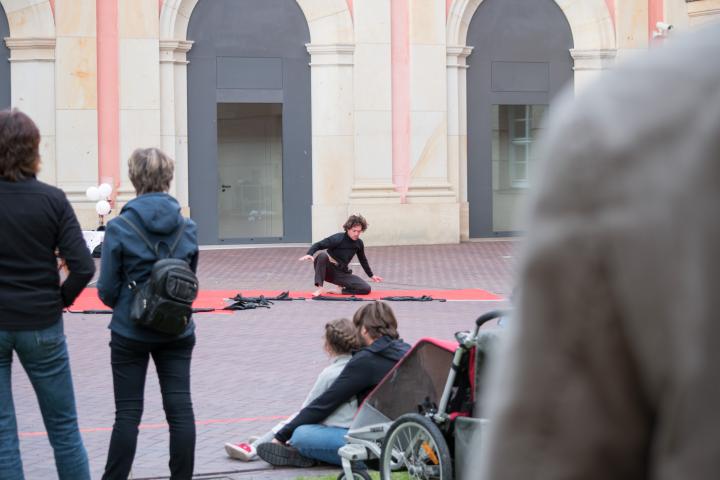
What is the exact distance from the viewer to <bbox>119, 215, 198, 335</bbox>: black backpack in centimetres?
504

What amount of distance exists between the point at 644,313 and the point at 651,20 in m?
26.0

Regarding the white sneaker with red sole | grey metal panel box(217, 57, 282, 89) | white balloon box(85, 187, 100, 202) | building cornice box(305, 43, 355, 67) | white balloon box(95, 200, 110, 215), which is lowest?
the white sneaker with red sole

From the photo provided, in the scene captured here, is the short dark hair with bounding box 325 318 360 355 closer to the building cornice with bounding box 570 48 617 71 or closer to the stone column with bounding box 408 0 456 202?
the stone column with bounding box 408 0 456 202

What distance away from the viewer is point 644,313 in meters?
0.86

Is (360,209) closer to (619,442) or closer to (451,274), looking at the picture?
(451,274)

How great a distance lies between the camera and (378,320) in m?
6.25

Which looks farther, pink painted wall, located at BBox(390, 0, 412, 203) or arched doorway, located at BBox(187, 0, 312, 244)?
pink painted wall, located at BBox(390, 0, 412, 203)

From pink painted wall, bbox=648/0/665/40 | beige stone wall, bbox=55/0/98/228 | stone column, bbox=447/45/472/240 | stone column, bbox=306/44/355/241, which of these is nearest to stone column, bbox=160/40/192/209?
beige stone wall, bbox=55/0/98/228

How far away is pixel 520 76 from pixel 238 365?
1720 centimetres

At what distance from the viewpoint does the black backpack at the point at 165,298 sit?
504 centimetres

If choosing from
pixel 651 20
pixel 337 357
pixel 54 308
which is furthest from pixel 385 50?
pixel 54 308

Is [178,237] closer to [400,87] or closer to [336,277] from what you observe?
[336,277]

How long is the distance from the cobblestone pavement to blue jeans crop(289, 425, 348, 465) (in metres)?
0.10

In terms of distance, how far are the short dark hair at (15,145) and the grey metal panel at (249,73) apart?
19.8 meters
